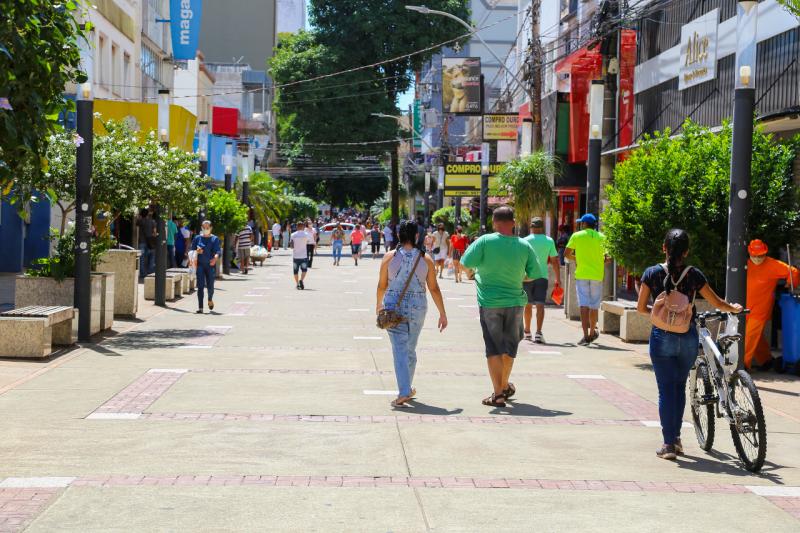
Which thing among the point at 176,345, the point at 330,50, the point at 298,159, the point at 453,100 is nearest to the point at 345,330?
the point at 176,345

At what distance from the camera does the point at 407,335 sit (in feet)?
35.4

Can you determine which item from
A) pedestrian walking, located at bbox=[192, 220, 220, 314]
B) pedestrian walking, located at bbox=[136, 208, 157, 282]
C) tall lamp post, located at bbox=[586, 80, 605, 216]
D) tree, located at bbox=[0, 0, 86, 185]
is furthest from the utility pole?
tree, located at bbox=[0, 0, 86, 185]

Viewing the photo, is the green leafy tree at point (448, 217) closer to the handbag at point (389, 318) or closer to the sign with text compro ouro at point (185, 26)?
the sign with text compro ouro at point (185, 26)

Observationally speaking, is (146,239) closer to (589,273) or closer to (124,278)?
(124,278)

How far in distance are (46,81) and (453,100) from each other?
34250 millimetres

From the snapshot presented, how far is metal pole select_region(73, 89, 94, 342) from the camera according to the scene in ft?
50.5

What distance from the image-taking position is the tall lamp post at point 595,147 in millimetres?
20344

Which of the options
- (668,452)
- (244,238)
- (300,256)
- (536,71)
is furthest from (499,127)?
(668,452)

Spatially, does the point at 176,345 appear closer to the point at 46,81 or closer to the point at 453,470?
the point at 46,81

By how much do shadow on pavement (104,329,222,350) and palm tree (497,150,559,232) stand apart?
46.8 feet

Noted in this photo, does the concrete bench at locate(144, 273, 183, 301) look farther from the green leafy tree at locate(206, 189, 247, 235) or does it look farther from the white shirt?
the green leafy tree at locate(206, 189, 247, 235)

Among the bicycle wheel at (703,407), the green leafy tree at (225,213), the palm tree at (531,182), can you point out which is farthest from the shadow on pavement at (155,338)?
the green leafy tree at (225,213)

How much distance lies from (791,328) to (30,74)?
8.59 meters

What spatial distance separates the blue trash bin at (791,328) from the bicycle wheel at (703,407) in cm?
489
